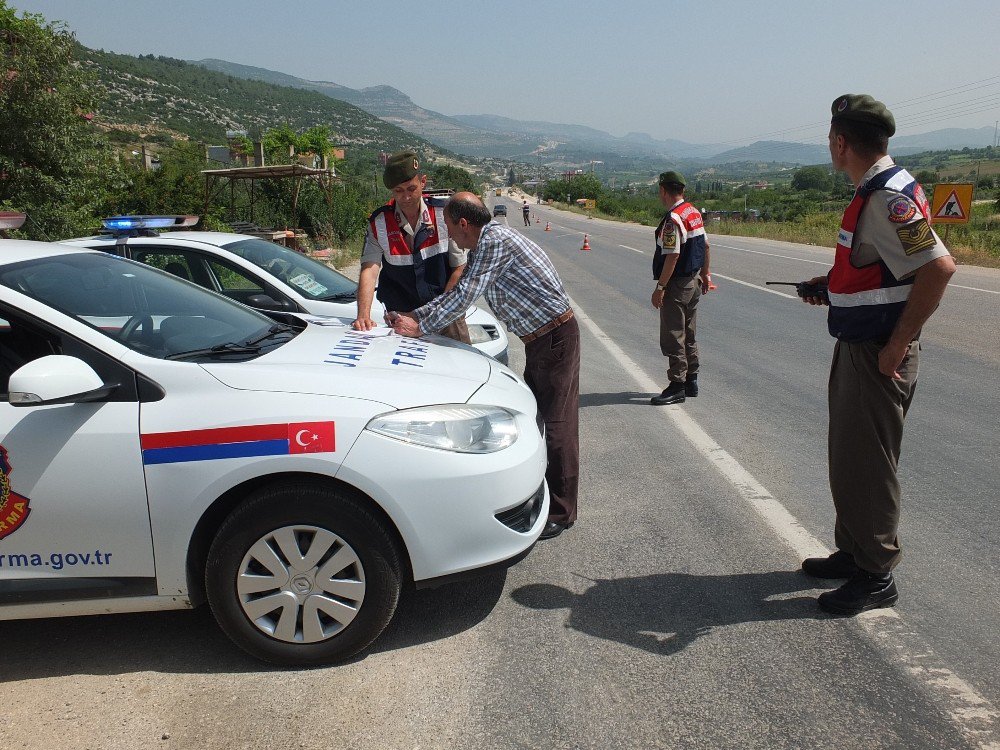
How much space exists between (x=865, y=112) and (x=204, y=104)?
123 meters

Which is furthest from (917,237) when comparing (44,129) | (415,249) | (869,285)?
(44,129)

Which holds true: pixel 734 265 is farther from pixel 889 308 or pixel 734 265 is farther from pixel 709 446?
pixel 889 308

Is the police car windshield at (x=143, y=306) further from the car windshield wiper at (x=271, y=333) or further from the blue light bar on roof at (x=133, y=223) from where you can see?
the blue light bar on roof at (x=133, y=223)

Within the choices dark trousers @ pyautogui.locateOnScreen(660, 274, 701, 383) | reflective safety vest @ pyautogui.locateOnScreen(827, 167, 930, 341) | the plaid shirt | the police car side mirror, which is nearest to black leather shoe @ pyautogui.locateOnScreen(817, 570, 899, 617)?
reflective safety vest @ pyautogui.locateOnScreen(827, 167, 930, 341)

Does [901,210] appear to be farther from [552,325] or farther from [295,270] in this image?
[295,270]

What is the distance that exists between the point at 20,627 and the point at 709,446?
13.4 feet

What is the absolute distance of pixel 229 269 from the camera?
6.17 meters

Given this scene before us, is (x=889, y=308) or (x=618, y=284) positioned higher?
(x=889, y=308)

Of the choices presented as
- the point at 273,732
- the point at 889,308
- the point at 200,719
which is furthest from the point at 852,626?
the point at 200,719

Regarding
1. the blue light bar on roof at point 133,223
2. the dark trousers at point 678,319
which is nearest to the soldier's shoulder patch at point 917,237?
the dark trousers at point 678,319

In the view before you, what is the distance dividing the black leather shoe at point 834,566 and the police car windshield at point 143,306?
8.49 ft

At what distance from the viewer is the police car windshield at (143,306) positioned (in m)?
3.05

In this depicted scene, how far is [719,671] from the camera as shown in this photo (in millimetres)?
2807

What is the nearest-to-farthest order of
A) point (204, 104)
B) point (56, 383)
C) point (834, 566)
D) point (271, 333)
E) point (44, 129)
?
point (56, 383)
point (834, 566)
point (271, 333)
point (44, 129)
point (204, 104)
